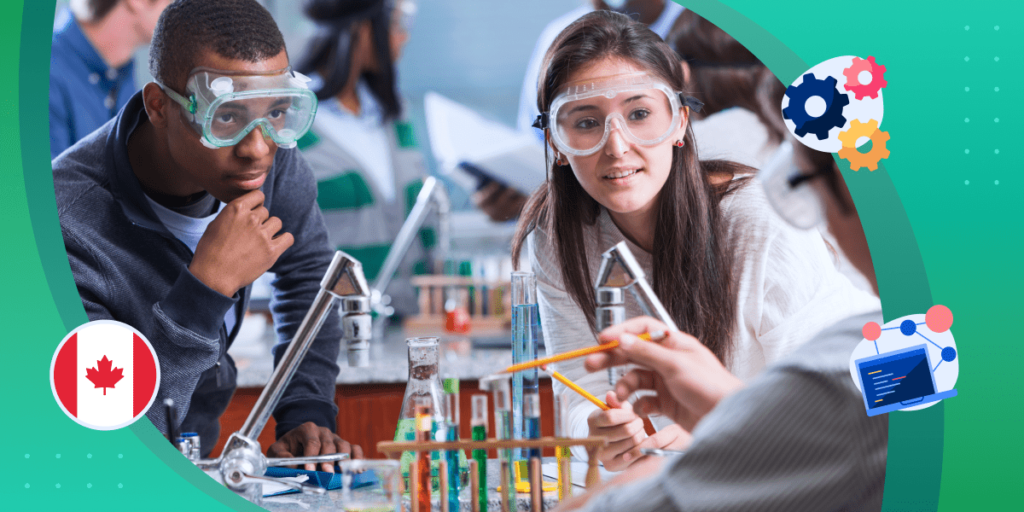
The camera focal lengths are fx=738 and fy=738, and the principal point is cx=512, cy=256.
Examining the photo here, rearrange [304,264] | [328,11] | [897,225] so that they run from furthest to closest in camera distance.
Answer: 1. [328,11]
2. [304,264]
3. [897,225]

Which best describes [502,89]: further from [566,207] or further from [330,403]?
[330,403]

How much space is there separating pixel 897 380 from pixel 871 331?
75mm

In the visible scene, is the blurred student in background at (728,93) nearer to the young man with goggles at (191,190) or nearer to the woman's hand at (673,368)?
the woman's hand at (673,368)

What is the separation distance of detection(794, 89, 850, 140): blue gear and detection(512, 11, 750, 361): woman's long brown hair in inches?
7.6

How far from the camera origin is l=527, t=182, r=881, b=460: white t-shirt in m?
1.14

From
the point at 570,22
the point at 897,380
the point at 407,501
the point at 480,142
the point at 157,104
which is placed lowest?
the point at 407,501

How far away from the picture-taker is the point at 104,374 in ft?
3.77

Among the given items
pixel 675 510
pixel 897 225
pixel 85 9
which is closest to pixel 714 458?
pixel 675 510

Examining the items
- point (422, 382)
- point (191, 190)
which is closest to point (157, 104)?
point (191, 190)

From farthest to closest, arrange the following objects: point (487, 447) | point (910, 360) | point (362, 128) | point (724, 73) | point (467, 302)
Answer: point (467, 302) → point (362, 128) → point (724, 73) → point (910, 360) → point (487, 447)

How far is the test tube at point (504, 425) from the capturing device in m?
0.98

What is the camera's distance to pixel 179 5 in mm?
1172

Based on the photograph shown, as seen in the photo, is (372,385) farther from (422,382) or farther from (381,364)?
(422,382)

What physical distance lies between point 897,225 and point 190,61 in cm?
109
